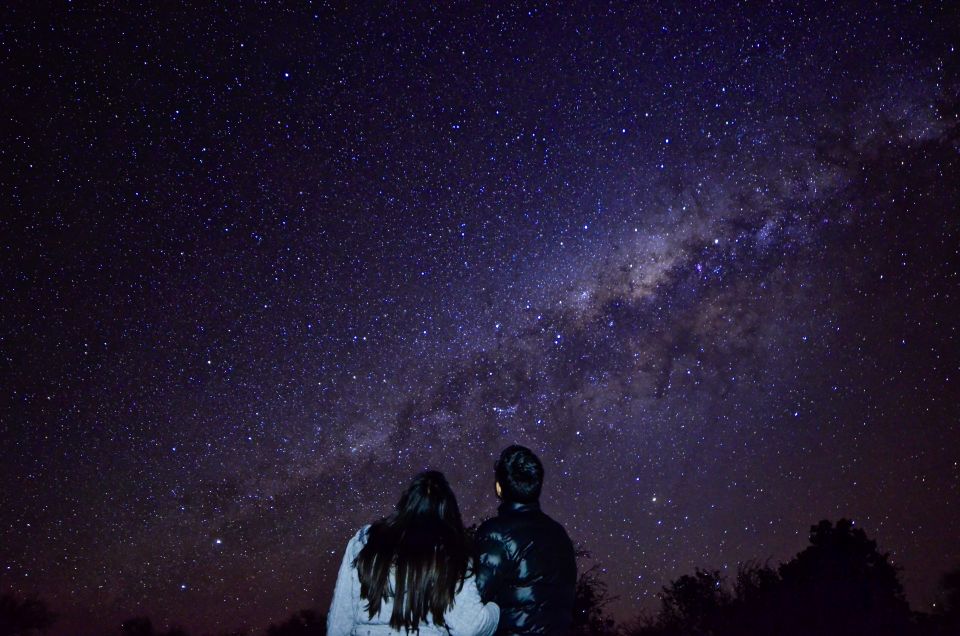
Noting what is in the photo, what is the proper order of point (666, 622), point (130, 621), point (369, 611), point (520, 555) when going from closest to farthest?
point (369, 611)
point (520, 555)
point (666, 622)
point (130, 621)

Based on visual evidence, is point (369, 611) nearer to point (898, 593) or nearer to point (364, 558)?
point (364, 558)

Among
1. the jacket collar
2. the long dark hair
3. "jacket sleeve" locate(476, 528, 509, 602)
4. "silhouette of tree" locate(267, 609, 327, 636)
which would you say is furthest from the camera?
"silhouette of tree" locate(267, 609, 327, 636)

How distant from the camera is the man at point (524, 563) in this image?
112 inches

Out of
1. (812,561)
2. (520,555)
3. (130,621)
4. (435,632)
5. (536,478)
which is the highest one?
(130,621)

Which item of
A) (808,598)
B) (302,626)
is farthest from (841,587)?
(302,626)

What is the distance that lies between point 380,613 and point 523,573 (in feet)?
2.32

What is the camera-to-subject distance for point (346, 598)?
2635mm

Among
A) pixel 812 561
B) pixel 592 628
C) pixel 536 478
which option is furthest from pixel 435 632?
pixel 812 561

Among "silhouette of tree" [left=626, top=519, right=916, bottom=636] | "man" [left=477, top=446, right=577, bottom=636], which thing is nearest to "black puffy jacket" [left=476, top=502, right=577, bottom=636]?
"man" [left=477, top=446, right=577, bottom=636]

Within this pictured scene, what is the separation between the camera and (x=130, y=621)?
31.3 metres

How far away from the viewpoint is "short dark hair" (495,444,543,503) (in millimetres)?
2947

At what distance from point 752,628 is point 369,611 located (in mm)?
25652

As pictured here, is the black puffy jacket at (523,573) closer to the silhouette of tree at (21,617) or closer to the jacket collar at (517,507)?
the jacket collar at (517,507)

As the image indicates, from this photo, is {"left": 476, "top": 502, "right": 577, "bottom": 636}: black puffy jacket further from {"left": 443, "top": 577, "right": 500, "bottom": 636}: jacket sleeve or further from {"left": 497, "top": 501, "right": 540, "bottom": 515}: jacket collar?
{"left": 443, "top": 577, "right": 500, "bottom": 636}: jacket sleeve
